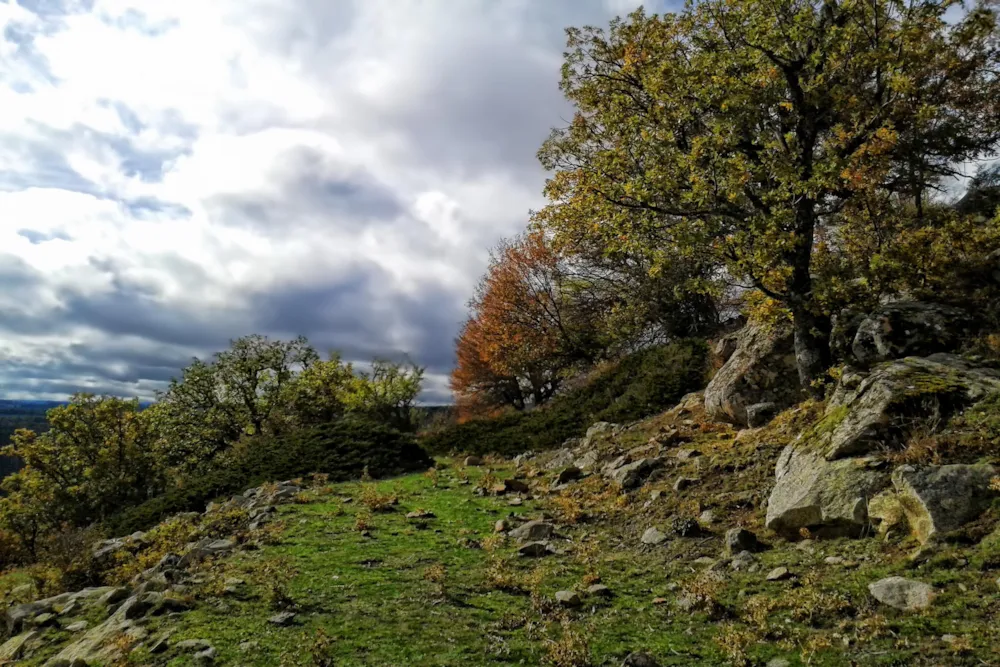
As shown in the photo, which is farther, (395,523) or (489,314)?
(489,314)

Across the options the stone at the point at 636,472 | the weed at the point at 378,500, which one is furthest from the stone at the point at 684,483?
the weed at the point at 378,500

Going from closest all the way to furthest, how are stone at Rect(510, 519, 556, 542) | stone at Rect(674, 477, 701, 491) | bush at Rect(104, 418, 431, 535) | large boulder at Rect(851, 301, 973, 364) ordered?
stone at Rect(510, 519, 556, 542) < large boulder at Rect(851, 301, 973, 364) < stone at Rect(674, 477, 701, 491) < bush at Rect(104, 418, 431, 535)

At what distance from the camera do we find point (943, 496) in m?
7.18

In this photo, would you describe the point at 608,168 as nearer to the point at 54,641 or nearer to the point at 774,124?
the point at 774,124

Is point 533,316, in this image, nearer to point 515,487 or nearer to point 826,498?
point 515,487

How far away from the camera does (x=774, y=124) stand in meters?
14.3

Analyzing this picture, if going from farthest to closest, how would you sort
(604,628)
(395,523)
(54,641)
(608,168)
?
(608,168), (395,523), (54,641), (604,628)

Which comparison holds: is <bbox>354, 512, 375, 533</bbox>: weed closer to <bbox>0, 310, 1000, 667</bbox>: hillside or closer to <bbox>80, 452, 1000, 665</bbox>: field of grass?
<bbox>0, 310, 1000, 667</bbox>: hillside

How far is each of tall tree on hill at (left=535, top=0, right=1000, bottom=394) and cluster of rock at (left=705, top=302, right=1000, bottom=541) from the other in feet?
5.64

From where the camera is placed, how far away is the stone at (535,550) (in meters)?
10.3

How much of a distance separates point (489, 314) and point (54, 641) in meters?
33.2

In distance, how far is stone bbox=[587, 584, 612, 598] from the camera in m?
8.00

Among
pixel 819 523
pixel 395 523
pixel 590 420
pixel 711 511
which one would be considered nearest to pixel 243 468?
pixel 395 523

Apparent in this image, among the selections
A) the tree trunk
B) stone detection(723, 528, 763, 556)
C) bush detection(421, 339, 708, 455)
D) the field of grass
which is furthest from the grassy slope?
bush detection(421, 339, 708, 455)
